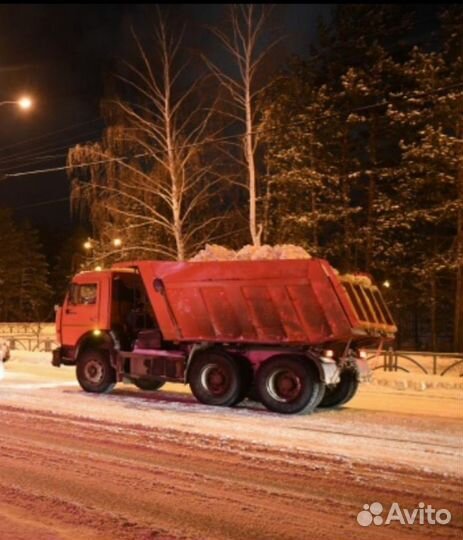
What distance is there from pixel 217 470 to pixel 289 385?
4361mm

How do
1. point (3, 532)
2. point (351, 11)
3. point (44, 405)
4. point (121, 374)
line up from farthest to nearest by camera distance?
point (351, 11) → point (121, 374) → point (44, 405) → point (3, 532)

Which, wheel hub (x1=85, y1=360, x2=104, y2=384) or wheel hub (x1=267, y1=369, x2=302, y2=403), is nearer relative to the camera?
wheel hub (x1=267, y1=369, x2=302, y2=403)

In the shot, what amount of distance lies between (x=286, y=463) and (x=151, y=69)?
798 inches

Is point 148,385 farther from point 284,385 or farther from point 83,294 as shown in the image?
point 284,385

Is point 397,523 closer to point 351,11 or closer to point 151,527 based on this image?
point 151,527

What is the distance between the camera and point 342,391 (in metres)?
13.1

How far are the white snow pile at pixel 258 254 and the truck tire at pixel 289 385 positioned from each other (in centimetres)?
169

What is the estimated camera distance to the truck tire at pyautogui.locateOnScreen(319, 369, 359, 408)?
13.0m

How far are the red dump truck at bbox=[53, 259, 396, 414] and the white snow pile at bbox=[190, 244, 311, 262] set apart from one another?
247 mm

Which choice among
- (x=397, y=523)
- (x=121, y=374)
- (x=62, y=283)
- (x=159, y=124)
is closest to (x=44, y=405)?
(x=121, y=374)

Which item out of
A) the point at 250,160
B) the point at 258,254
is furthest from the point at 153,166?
the point at 258,254

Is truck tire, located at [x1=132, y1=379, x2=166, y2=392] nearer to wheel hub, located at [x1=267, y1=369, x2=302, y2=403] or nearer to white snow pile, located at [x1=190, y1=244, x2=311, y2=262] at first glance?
white snow pile, located at [x1=190, y1=244, x2=311, y2=262]

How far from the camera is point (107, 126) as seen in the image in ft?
86.6

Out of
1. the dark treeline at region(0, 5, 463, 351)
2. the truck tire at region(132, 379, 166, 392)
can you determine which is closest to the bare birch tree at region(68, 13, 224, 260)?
the dark treeline at region(0, 5, 463, 351)
